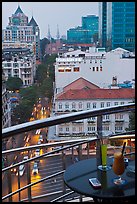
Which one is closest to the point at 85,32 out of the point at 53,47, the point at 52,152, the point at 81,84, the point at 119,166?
the point at 53,47

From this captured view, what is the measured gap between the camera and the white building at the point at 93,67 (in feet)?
38.2

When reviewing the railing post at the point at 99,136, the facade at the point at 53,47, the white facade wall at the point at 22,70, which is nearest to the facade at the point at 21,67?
the white facade wall at the point at 22,70

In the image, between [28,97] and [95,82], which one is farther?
[95,82]

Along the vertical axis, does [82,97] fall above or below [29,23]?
below

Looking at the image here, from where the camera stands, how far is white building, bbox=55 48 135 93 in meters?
11.6

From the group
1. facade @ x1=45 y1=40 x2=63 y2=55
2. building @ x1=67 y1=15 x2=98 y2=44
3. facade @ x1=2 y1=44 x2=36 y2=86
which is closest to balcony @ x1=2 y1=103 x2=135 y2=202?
facade @ x1=2 y1=44 x2=36 y2=86

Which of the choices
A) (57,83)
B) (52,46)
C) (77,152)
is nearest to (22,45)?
(52,46)

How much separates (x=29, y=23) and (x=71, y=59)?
2.98 m

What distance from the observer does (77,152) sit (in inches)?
56.0

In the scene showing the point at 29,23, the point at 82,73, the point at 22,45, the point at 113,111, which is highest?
the point at 29,23

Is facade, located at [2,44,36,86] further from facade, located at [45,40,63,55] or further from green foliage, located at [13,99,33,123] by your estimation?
facade, located at [45,40,63,55]

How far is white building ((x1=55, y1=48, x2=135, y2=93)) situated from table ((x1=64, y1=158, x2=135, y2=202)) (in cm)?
999

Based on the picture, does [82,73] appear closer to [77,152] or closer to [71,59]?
[71,59]

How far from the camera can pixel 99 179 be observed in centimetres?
104
